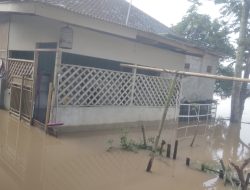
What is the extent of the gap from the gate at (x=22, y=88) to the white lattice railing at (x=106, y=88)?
3.43 feet

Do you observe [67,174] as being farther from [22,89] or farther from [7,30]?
[7,30]

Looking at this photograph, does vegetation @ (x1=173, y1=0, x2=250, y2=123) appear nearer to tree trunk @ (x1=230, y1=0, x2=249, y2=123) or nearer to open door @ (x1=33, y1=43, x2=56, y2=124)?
tree trunk @ (x1=230, y1=0, x2=249, y2=123)

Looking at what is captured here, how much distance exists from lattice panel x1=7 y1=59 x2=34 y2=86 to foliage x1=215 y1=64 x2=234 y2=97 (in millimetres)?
11912

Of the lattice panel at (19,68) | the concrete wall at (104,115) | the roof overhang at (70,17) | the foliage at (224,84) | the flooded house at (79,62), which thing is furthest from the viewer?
the foliage at (224,84)

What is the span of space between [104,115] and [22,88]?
8.22ft

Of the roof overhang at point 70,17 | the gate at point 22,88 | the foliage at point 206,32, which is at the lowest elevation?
the gate at point 22,88

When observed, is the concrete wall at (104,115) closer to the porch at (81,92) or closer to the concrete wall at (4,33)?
the porch at (81,92)

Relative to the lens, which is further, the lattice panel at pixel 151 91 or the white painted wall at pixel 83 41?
the lattice panel at pixel 151 91

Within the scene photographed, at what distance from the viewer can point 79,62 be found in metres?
11.7

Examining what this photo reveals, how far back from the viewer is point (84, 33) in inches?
380

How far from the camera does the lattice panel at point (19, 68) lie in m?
9.29

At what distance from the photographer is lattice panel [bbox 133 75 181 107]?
436 inches

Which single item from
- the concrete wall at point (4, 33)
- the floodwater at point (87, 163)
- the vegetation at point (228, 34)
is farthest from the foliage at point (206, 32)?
the concrete wall at point (4, 33)

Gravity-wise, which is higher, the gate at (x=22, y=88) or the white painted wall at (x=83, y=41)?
the white painted wall at (x=83, y=41)
